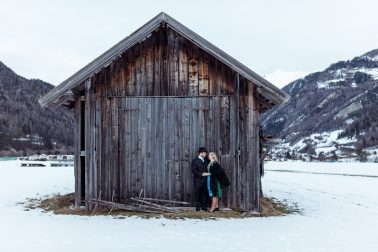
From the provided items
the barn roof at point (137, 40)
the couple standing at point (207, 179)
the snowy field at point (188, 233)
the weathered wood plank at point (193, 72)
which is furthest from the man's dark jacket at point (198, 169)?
the barn roof at point (137, 40)

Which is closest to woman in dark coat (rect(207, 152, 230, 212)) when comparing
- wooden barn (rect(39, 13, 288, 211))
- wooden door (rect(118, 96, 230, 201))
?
wooden barn (rect(39, 13, 288, 211))

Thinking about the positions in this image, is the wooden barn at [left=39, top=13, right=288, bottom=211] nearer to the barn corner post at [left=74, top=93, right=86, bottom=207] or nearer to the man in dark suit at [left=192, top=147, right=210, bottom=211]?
the barn corner post at [left=74, top=93, right=86, bottom=207]

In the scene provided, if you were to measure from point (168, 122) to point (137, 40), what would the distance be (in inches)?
104

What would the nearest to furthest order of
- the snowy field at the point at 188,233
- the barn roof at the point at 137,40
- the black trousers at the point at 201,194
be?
the snowy field at the point at 188,233 → the barn roof at the point at 137,40 → the black trousers at the point at 201,194

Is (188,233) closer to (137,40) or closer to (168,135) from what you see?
(168,135)

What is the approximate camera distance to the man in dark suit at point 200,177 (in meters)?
15.1

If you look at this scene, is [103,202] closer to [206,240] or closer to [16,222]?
[16,222]

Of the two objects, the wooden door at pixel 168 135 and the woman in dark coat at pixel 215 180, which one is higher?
the wooden door at pixel 168 135

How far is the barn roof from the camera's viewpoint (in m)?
15.0

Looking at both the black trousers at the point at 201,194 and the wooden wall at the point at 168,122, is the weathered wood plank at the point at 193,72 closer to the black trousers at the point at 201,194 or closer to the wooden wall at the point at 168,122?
the wooden wall at the point at 168,122

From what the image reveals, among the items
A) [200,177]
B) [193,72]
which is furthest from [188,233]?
[193,72]

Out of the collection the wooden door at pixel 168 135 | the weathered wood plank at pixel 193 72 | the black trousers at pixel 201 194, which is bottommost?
the black trousers at pixel 201 194

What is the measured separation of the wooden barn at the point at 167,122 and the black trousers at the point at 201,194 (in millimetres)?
309

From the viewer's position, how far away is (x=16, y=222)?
13602 millimetres
